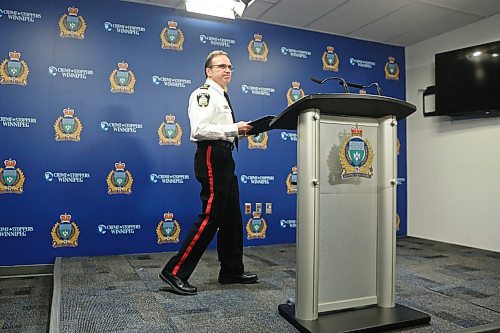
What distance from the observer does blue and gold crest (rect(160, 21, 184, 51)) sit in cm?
394

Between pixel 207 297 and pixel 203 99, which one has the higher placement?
pixel 203 99

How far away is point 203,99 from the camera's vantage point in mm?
2486

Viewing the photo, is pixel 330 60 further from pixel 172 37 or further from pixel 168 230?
pixel 168 230

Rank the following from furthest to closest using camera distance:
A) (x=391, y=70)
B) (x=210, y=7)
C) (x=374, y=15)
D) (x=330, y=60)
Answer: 1. (x=391, y=70)
2. (x=330, y=60)
3. (x=374, y=15)
4. (x=210, y=7)

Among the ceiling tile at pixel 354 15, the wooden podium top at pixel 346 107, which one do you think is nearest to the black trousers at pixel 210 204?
the wooden podium top at pixel 346 107

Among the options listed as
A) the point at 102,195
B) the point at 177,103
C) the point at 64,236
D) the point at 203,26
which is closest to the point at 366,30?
the point at 203,26

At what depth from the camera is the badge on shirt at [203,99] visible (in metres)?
2.48

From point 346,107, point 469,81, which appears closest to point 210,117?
point 346,107

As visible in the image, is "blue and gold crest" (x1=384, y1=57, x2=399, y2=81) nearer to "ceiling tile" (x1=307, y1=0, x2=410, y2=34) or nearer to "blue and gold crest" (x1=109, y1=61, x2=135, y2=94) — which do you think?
"ceiling tile" (x1=307, y1=0, x2=410, y2=34)

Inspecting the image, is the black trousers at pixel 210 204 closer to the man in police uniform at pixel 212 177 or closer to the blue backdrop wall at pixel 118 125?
the man in police uniform at pixel 212 177

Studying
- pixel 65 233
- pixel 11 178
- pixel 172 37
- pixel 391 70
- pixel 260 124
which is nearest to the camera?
pixel 260 124

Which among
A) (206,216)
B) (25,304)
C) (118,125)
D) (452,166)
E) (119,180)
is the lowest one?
(25,304)

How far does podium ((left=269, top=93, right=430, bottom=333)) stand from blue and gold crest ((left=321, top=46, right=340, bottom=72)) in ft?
8.94

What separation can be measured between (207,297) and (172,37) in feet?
8.44
